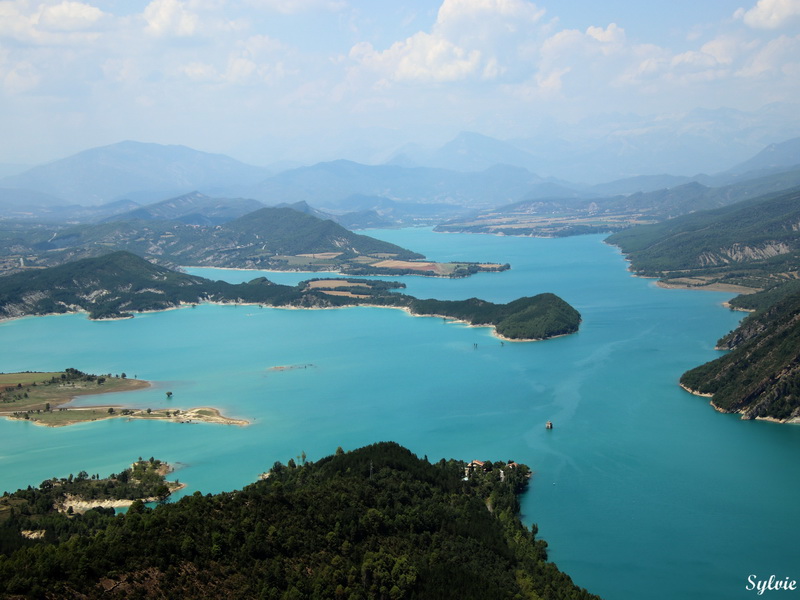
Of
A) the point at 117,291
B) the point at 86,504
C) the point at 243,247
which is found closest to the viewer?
the point at 86,504

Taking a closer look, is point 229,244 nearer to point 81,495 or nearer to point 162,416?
point 162,416

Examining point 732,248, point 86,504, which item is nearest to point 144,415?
point 86,504

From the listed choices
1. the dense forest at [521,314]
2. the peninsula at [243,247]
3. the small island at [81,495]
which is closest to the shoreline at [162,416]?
the small island at [81,495]

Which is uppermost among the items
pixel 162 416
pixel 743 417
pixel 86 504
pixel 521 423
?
pixel 162 416

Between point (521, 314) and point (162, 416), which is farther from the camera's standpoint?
point (521, 314)

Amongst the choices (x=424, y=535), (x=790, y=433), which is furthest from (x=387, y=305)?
(x=424, y=535)

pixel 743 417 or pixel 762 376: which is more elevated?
pixel 762 376

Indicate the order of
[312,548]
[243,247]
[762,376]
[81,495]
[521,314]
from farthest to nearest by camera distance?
[243,247] < [521,314] < [762,376] < [81,495] < [312,548]
